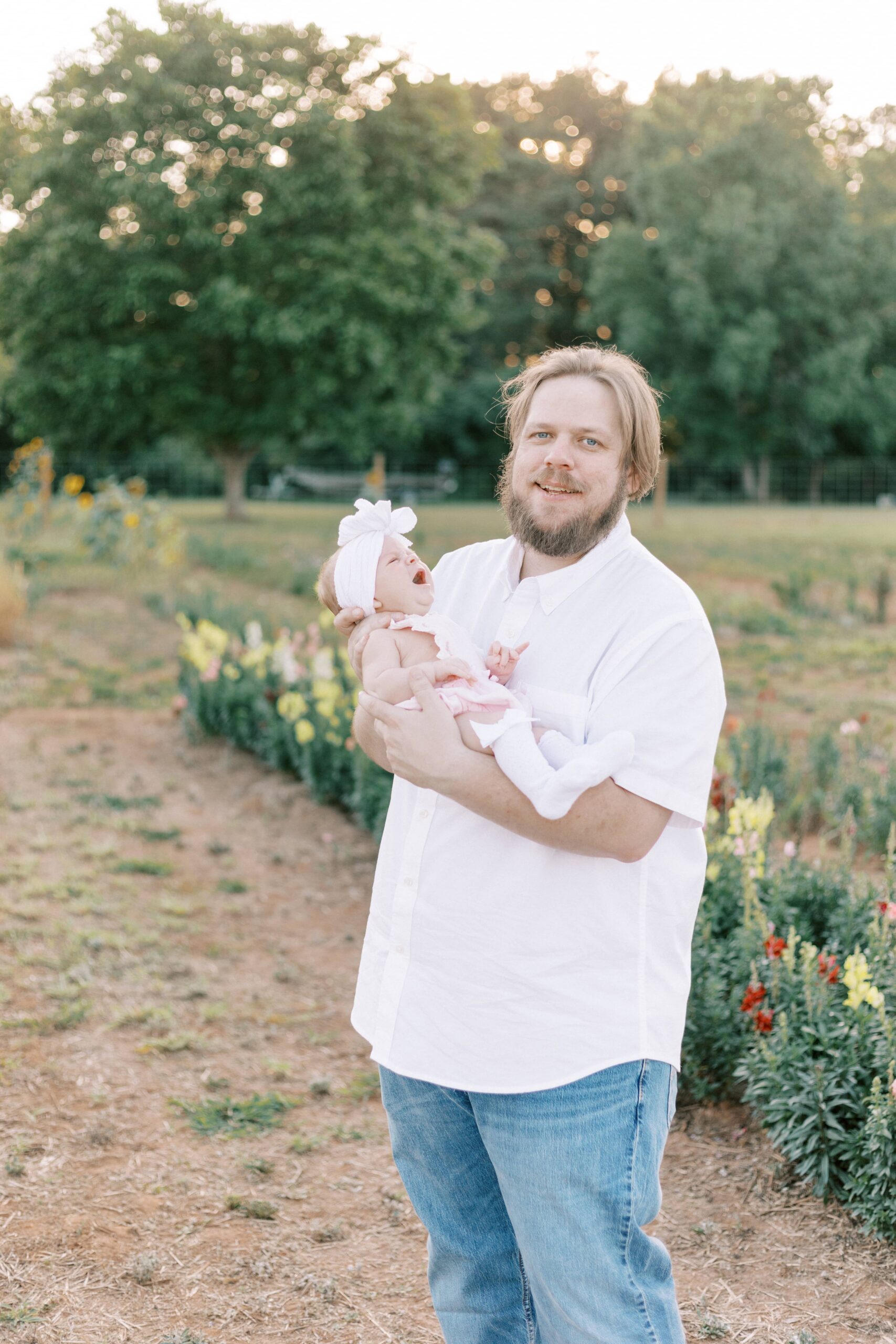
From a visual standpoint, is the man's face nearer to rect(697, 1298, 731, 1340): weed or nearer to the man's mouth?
the man's mouth

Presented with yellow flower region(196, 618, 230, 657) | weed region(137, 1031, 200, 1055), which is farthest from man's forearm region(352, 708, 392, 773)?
yellow flower region(196, 618, 230, 657)

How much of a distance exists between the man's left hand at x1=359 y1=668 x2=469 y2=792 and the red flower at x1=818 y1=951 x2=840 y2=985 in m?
1.67

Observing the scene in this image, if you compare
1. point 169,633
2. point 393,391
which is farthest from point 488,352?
point 169,633

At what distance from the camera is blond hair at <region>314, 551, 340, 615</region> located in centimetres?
202

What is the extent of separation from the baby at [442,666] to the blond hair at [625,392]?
0.93ft

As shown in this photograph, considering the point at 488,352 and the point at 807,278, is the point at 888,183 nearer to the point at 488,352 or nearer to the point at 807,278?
the point at 807,278

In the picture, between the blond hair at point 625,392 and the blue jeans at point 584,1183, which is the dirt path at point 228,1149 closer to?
the blue jeans at point 584,1183

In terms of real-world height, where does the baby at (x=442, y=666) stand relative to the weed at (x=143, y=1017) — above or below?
above

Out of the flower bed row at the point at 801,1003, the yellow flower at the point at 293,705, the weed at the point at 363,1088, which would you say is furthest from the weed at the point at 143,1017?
the yellow flower at the point at 293,705

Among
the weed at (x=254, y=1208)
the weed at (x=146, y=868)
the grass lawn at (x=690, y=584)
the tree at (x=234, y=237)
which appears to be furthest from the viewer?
the tree at (x=234, y=237)

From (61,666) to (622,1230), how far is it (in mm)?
7761

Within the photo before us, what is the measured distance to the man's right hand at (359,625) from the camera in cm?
194

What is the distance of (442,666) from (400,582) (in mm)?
268

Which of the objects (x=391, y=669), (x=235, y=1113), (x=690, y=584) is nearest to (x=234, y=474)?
(x=690, y=584)
